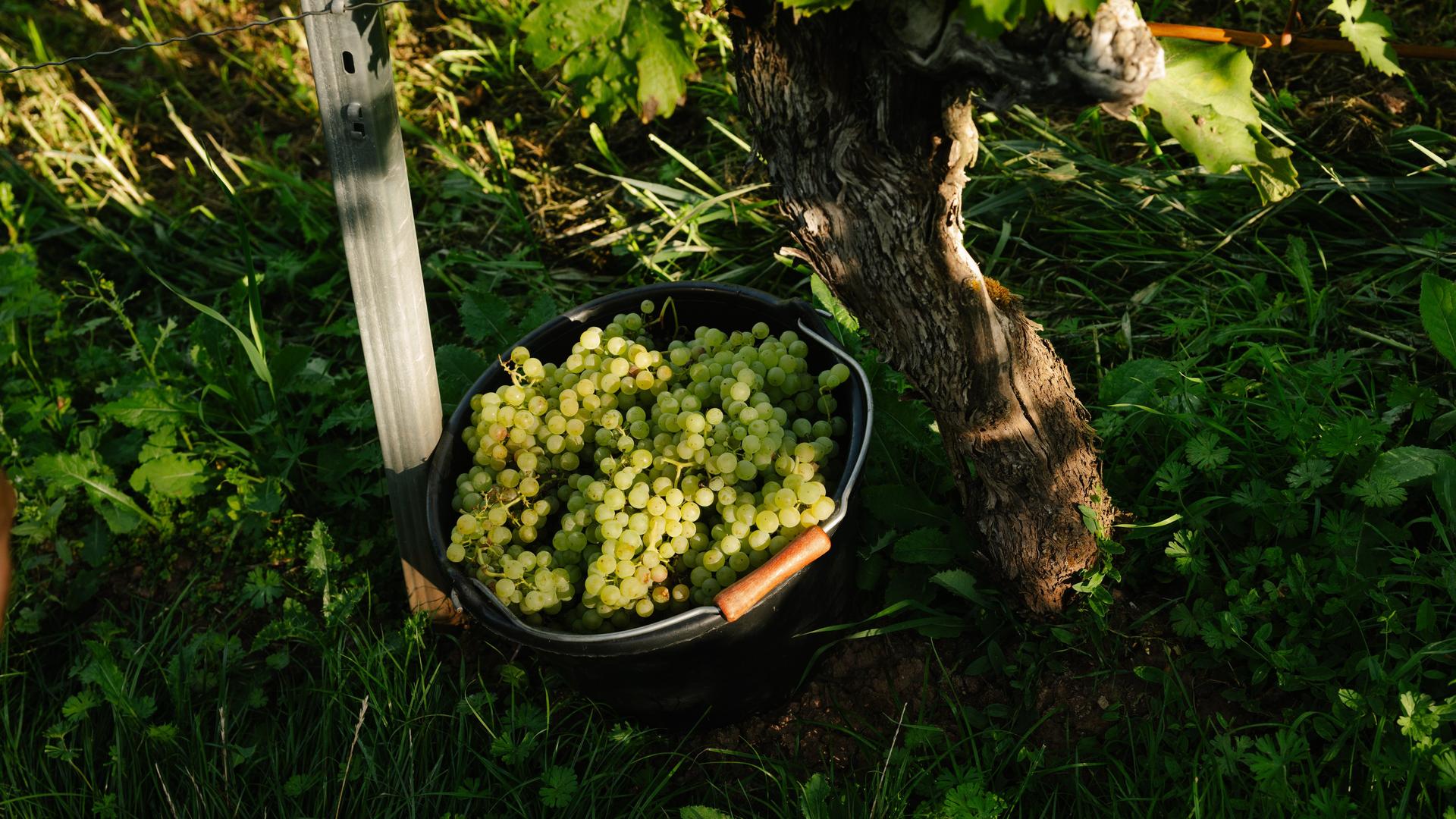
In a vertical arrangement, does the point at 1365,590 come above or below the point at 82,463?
above

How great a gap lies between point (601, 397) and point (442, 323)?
41.5 inches

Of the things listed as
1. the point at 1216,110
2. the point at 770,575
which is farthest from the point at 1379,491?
the point at 770,575

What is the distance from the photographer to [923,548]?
2.07 m

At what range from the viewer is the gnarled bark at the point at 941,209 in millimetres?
1222

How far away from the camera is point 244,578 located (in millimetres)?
2473

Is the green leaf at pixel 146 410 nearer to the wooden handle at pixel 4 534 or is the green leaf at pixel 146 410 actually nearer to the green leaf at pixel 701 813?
the green leaf at pixel 701 813

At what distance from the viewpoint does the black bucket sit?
5.65 ft

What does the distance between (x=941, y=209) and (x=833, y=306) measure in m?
0.82

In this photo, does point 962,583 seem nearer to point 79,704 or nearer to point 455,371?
point 455,371

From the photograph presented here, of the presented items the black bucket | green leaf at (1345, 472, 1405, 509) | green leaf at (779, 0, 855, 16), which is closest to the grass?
green leaf at (1345, 472, 1405, 509)

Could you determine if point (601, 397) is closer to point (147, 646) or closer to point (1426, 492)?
point (147, 646)

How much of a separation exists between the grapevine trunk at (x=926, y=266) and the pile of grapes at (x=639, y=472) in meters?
0.25

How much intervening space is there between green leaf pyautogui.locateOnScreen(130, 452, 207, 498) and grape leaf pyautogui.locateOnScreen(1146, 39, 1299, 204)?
7.44ft

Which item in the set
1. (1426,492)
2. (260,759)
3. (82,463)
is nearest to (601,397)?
(260,759)
